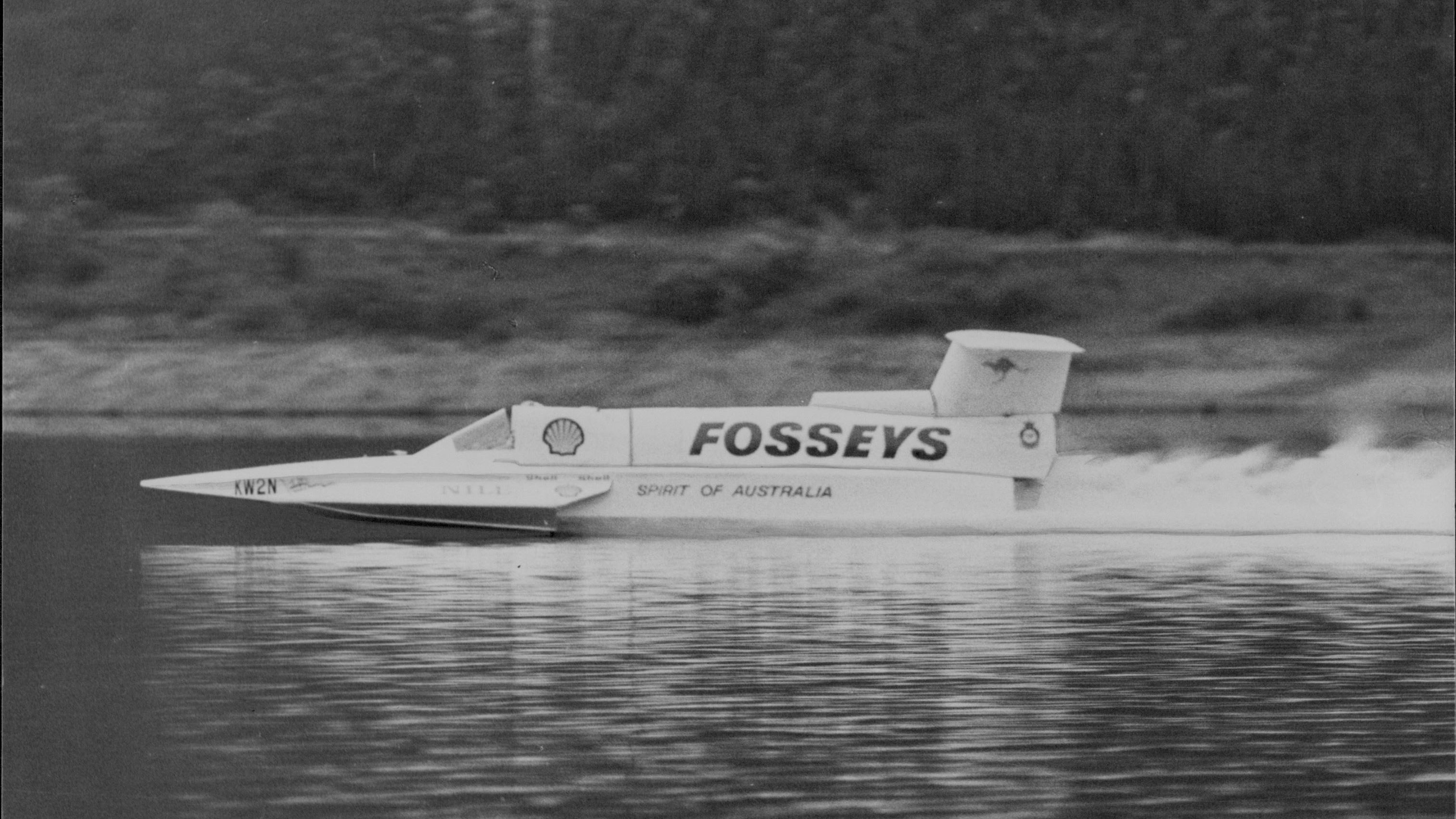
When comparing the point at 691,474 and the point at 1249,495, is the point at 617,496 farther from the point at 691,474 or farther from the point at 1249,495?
the point at 1249,495

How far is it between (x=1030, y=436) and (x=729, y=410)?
106 inches

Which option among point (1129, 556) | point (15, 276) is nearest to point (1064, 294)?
point (15, 276)

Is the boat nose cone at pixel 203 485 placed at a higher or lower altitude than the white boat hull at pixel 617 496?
higher

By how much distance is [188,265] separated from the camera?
39.5m

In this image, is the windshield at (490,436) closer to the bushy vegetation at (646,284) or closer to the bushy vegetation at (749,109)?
the bushy vegetation at (646,284)

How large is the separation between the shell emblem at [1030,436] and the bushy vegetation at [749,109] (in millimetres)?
18851

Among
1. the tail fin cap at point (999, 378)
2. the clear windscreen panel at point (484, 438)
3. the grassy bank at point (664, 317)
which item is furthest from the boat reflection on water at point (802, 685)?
the grassy bank at point (664, 317)

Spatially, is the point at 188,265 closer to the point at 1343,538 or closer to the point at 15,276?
the point at 15,276

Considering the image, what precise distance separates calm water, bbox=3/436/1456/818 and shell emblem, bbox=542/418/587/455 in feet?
3.14

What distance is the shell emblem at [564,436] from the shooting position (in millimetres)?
20453

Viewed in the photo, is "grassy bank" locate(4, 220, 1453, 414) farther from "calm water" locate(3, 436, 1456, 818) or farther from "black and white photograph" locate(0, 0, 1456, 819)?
"calm water" locate(3, 436, 1456, 818)

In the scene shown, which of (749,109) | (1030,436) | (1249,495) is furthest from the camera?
(749,109)

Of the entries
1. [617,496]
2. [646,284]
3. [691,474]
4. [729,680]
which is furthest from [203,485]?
[646,284]

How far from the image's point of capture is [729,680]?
1304 cm
